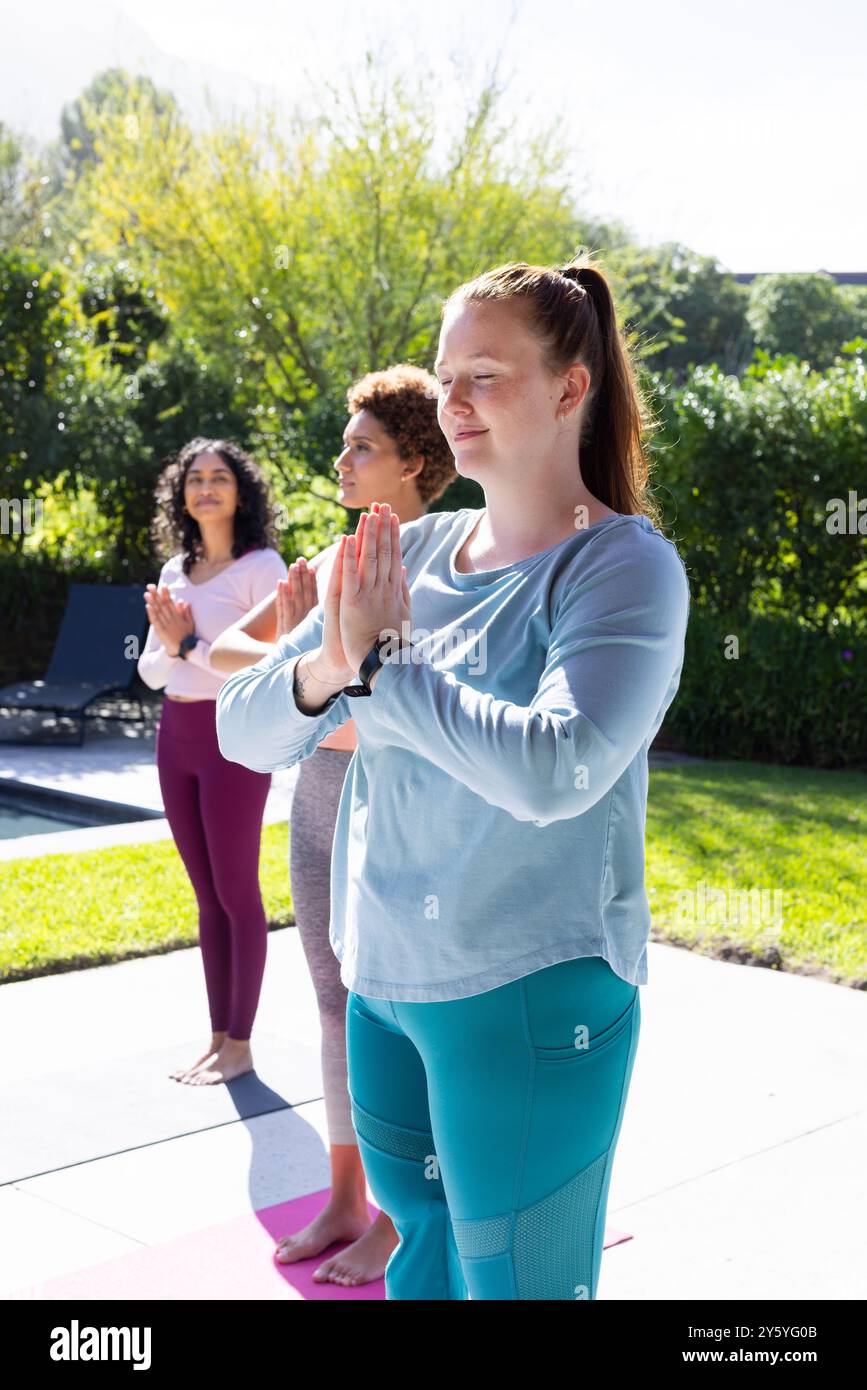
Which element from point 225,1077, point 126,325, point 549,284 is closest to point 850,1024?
point 225,1077

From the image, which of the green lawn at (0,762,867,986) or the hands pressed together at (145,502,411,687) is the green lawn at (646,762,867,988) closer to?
the green lawn at (0,762,867,986)

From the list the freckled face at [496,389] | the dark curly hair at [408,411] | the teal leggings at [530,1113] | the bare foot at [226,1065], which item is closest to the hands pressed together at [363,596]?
the freckled face at [496,389]

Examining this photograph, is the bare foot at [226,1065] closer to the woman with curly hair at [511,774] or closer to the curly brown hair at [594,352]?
the woman with curly hair at [511,774]

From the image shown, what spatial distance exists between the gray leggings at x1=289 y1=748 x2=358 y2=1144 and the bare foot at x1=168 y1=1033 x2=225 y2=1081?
1205 mm

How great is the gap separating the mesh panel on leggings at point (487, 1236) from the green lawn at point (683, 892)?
3.91 metres

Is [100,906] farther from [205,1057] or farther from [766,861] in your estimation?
[766,861]

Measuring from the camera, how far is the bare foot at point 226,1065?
4254 mm

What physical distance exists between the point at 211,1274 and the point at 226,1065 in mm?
1270

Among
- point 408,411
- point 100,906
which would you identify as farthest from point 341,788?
point 100,906

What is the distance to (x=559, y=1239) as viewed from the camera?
5.55ft

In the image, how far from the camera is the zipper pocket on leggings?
1.64 m

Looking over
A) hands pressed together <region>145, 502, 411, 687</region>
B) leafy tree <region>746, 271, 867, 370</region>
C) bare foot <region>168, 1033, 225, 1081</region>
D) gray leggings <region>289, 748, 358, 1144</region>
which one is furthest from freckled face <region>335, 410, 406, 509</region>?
leafy tree <region>746, 271, 867, 370</region>

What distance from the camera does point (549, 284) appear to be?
1755 millimetres
